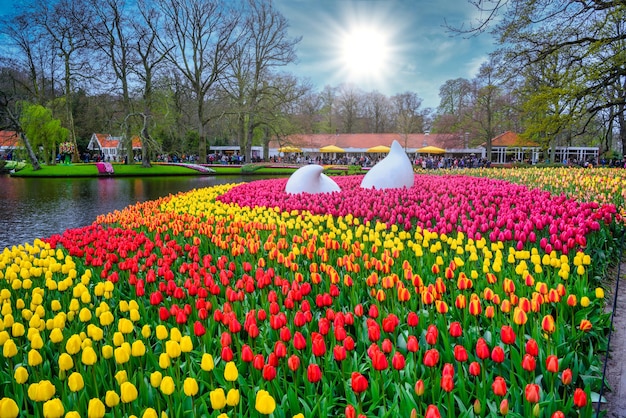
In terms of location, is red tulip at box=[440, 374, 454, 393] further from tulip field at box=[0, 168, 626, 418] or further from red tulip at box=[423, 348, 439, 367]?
red tulip at box=[423, 348, 439, 367]

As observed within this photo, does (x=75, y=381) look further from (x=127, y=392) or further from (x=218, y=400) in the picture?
(x=218, y=400)

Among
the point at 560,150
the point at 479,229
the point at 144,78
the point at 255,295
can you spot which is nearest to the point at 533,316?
the point at 255,295

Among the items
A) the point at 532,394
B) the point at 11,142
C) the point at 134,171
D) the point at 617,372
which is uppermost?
the point at 11,142

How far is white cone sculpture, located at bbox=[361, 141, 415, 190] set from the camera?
32.6 feet

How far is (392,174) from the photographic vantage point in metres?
9.96

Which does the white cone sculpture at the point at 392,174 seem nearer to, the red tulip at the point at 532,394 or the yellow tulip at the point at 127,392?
the red tulip at the point at 532,394

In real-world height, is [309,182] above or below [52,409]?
above

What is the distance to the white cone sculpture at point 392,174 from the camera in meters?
9.94

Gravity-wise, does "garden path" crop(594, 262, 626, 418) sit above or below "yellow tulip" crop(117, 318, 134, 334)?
below

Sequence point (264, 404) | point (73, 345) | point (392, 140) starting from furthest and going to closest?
1. point (392, 140)
2. point (73, 345)
3. point (264, 404)

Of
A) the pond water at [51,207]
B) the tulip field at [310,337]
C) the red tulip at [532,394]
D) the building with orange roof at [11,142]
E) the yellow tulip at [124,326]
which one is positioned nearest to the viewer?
the red tulip at [532,394]

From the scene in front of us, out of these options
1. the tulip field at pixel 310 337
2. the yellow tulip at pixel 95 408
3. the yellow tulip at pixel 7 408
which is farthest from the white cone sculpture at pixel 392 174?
the yellow tulip at pixel 7 408

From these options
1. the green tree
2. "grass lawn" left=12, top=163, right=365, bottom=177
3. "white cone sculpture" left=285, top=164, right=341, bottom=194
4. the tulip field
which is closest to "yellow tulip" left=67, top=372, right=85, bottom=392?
the tulip field

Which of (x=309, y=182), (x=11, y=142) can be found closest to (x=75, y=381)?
(x=309, y=182)
